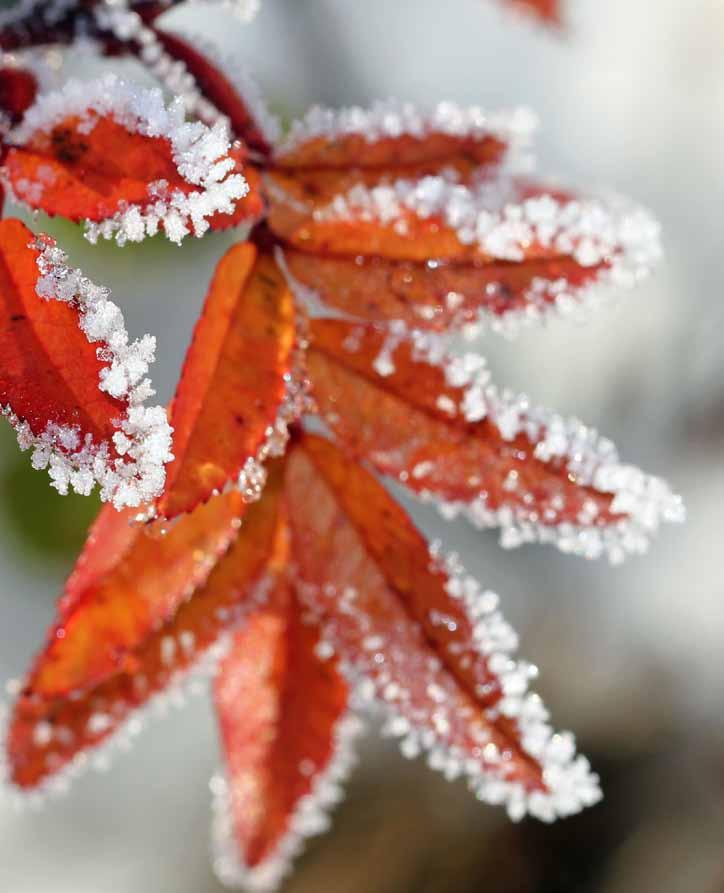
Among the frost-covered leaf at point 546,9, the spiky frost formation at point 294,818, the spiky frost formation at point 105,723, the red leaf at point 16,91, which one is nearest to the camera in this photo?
the red leaf at point 16,91

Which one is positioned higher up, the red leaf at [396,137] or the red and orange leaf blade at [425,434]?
the red leaf at [396,137]

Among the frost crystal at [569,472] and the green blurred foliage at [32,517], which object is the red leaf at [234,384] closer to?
the frost crystal at [569,472]

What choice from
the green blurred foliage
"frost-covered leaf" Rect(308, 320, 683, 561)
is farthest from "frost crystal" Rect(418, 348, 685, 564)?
the green blurred foliage

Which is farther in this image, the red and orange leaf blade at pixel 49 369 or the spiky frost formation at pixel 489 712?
the spiky frost formation at pixel 489 712

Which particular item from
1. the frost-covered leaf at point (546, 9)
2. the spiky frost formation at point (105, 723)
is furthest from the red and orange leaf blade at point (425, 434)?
the frost-covered leaf at point (546, 9)

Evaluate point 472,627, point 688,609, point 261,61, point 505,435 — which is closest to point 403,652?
point 472,627

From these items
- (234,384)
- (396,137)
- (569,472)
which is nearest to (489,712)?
(569,472)
